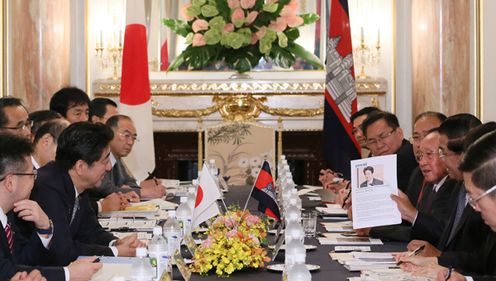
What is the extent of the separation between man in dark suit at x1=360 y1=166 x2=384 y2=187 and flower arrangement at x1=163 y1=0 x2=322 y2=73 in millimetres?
4506

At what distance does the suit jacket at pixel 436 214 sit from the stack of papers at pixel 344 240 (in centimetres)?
20

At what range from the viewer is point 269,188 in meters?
4.45

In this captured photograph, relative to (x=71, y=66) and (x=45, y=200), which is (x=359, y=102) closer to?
(x=71, y=66)

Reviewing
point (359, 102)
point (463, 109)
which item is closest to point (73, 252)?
point (463, 109)

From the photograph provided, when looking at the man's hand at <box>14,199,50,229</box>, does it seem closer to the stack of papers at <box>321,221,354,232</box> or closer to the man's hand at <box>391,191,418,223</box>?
the man's hand at <box>391,191,418,223</box>

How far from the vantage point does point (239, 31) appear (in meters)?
8.58

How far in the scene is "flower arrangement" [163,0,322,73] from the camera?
28.2ft

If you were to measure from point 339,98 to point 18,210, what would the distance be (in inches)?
172

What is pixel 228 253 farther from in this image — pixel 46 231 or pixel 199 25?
pixel 199 25

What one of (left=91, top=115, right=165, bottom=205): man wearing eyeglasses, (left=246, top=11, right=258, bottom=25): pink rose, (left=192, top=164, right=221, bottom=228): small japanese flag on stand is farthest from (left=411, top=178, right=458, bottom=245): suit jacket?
(left=246, top=11, right=258, bottom=25): pink rose

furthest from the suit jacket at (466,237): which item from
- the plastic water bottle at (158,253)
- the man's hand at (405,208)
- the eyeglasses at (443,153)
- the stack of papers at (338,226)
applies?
the plastic water bottle at (158,253)

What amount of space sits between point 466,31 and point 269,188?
4.19 metres

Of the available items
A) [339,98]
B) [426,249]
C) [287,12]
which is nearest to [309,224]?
[426,249]

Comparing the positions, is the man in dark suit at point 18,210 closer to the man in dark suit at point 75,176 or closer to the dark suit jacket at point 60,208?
the dark suit jacket at point 60,208
